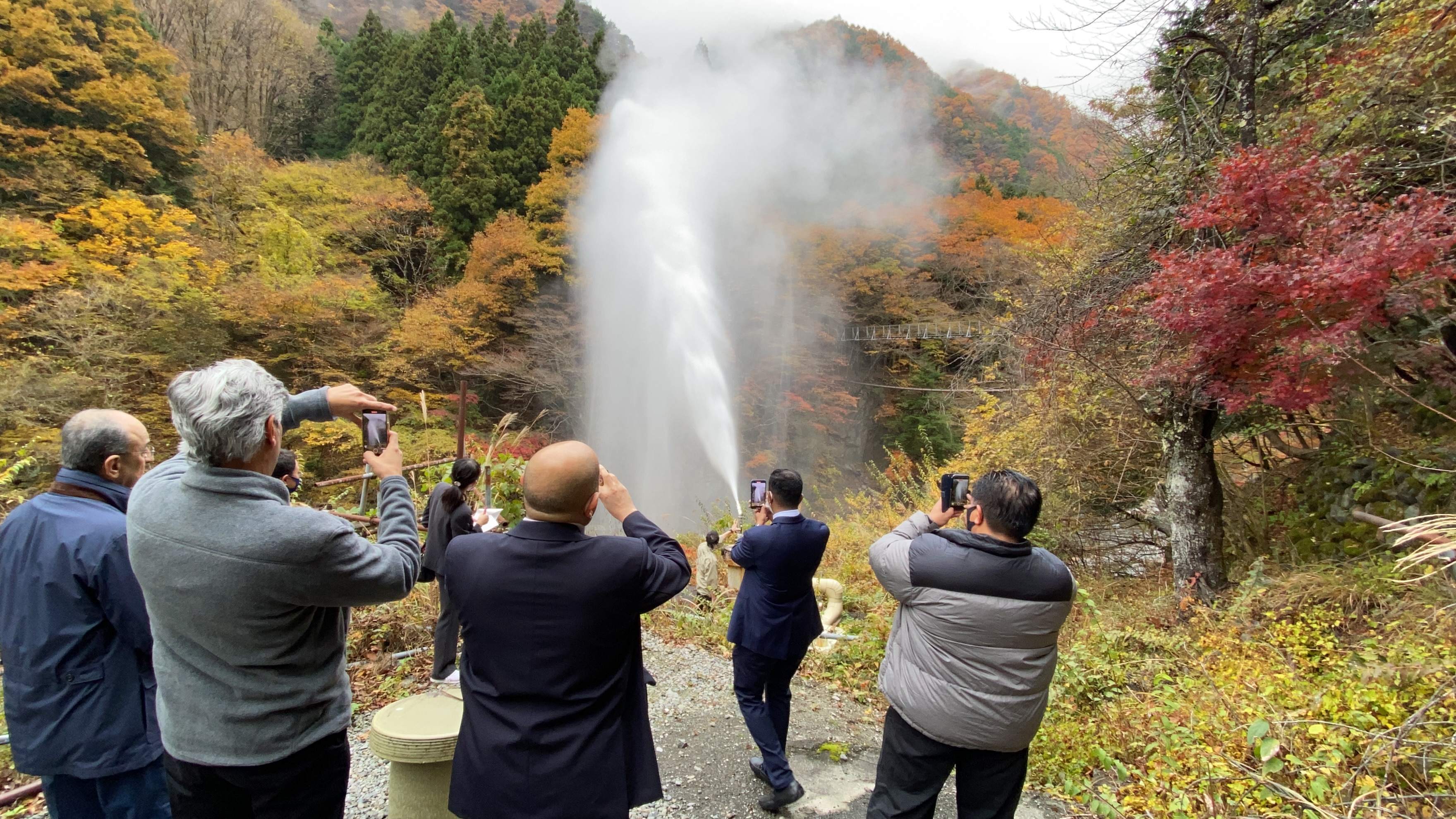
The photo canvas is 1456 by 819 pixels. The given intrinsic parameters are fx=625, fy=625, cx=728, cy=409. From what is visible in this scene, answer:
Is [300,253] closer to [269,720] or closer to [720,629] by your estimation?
[720,629]

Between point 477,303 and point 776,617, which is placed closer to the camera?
point 776,617

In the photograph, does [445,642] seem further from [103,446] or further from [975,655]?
[975,655]

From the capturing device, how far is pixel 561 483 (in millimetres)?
1650

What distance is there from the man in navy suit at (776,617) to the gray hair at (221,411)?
2.02m

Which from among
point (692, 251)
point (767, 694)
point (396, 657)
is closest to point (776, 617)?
point (767, 694)

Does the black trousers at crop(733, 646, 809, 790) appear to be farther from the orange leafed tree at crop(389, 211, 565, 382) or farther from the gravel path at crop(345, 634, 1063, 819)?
the orange leafed tree at crop(389, 211, 565, 382)

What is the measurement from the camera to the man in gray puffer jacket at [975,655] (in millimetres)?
2049

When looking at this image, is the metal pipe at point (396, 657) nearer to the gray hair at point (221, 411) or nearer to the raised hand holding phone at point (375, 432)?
the raised hand holding phone at point (375, 432)

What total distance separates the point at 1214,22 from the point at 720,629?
24.7ft

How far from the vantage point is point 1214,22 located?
6.02m

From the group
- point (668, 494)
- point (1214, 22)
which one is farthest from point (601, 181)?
point (1214, 22)

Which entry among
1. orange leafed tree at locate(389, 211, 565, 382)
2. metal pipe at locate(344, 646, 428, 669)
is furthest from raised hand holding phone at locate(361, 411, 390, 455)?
orange leafed tree at locate(389, 211, 565, 382)

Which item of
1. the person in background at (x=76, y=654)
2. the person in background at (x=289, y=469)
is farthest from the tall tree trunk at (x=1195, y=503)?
the person in background at (x=76, y=654)

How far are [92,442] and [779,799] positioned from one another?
10.4 feet
